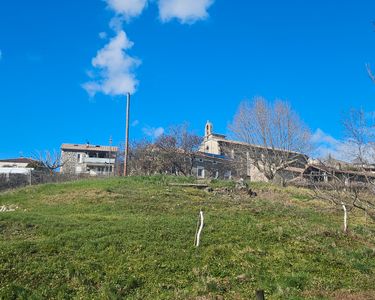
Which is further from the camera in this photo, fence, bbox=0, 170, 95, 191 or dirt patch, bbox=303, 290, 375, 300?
fence, bbox=0, 170, 95, 191

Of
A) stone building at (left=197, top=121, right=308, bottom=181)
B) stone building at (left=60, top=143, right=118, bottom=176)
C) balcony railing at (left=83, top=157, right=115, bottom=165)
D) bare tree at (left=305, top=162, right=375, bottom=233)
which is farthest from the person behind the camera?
stone building at (left=60, top=143, right=118, bottom=176)

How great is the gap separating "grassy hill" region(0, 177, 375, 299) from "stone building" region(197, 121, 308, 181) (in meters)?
12.5

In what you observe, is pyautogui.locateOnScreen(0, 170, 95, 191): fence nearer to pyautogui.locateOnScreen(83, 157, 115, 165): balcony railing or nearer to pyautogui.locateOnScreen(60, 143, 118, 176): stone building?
pyautogui.locateOnScreen(83, 157, 115, 165): balcony railing

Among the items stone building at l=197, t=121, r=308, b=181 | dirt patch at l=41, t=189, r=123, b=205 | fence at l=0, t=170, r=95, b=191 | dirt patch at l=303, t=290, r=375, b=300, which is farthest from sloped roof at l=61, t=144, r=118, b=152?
dirt patch at l=303, t=290, r=375, b=300

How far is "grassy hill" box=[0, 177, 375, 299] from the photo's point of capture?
9.42 meters

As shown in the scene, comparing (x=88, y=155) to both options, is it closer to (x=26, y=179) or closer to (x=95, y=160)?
(x=95, y=160)

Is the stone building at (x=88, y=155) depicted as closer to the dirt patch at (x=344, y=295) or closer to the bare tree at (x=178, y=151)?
the bare tree at (x=178, y=151)

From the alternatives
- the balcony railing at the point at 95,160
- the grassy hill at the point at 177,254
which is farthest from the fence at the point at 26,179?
the balcony railing at the point at 95,160

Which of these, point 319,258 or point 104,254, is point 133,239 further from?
point 319,258

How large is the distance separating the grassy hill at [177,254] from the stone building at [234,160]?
491 inches

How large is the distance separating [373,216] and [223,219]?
30.2 ft

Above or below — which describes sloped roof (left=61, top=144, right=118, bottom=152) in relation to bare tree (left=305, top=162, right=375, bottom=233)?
above

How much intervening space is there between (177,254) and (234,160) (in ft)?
116

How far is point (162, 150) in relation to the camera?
50281 mm
